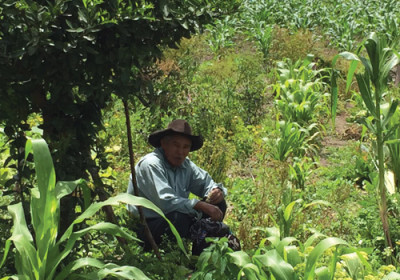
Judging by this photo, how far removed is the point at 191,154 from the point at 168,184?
78.8 inches

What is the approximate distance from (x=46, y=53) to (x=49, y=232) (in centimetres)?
98

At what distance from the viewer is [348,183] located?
242 inches

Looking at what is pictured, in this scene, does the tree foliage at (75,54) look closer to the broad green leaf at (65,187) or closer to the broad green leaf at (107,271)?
the broad green leaf at (65,187)

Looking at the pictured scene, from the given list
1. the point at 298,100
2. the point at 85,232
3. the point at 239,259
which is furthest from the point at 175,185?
the point at 298,100

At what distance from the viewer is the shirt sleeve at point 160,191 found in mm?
4395

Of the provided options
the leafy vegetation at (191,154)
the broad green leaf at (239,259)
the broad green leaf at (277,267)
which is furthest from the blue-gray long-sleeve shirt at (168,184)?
the broad green leaf at (277,267)

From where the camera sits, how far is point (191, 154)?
6.52 metres

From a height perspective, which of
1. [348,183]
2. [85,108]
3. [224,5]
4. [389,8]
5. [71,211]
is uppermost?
[389,8]

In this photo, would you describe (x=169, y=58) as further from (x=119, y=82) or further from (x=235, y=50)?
(x=119, y=82)

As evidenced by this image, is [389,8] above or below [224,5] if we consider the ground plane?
above

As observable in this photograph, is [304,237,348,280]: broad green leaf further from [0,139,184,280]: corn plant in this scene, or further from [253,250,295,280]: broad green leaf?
[0,139,184,280]: corn plant

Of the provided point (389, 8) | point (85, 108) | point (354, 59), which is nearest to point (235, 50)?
point (389, 8)

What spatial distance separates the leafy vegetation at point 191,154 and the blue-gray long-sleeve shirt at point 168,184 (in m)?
0.26

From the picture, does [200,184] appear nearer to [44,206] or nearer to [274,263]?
[274,263]
